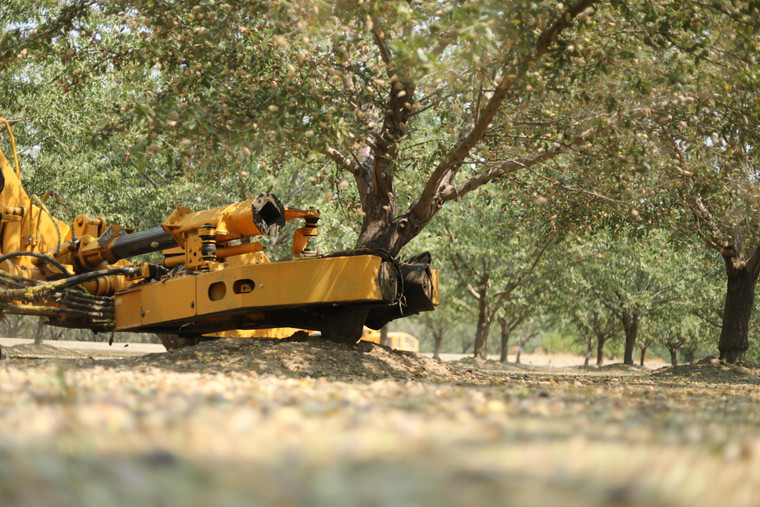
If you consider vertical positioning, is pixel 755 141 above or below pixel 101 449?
above

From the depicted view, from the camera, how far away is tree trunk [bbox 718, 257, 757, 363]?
45.0 feet

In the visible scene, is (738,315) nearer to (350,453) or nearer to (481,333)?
(481,333)

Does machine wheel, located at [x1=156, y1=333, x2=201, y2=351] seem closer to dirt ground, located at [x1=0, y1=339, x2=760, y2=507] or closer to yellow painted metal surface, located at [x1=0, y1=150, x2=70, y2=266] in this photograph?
yellow painted metal surface, located at [x1=0, y1=150, x2=70, y2=266]

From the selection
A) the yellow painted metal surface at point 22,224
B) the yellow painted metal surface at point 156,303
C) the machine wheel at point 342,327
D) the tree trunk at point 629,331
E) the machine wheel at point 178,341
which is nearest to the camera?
the yellow painted metal surface at point 156,303

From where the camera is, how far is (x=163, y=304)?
8.39 meters

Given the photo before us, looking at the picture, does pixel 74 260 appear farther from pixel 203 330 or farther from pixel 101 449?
pixel 101 449

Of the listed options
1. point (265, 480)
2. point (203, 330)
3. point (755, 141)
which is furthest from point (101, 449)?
point (755, 141)

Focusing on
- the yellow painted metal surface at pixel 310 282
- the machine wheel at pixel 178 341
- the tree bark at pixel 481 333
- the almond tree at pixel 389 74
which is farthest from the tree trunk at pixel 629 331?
the yellow painted metal surface at pixel 310 282

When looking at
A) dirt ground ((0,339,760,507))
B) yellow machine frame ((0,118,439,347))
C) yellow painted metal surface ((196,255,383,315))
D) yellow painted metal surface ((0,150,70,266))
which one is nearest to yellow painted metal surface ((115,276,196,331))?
yellow machine frame ((0,118,439,347))

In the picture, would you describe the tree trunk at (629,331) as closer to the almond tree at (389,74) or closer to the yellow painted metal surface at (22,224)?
the almond tree at (389,74)

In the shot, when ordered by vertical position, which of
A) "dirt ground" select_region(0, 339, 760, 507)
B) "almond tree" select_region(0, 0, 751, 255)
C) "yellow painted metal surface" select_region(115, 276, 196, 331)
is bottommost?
"dirt ground" select_region(0, 339, 760, 507)

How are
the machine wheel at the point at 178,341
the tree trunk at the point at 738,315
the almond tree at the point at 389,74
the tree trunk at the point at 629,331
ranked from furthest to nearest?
the tree trunk at the point at 629,331
the tree trunk at the point at 738,315
the machine wheel at the point at 178,341
the almond tree at the point at 389,74

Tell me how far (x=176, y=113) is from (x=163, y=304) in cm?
252

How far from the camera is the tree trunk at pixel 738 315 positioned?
13.7 metres
